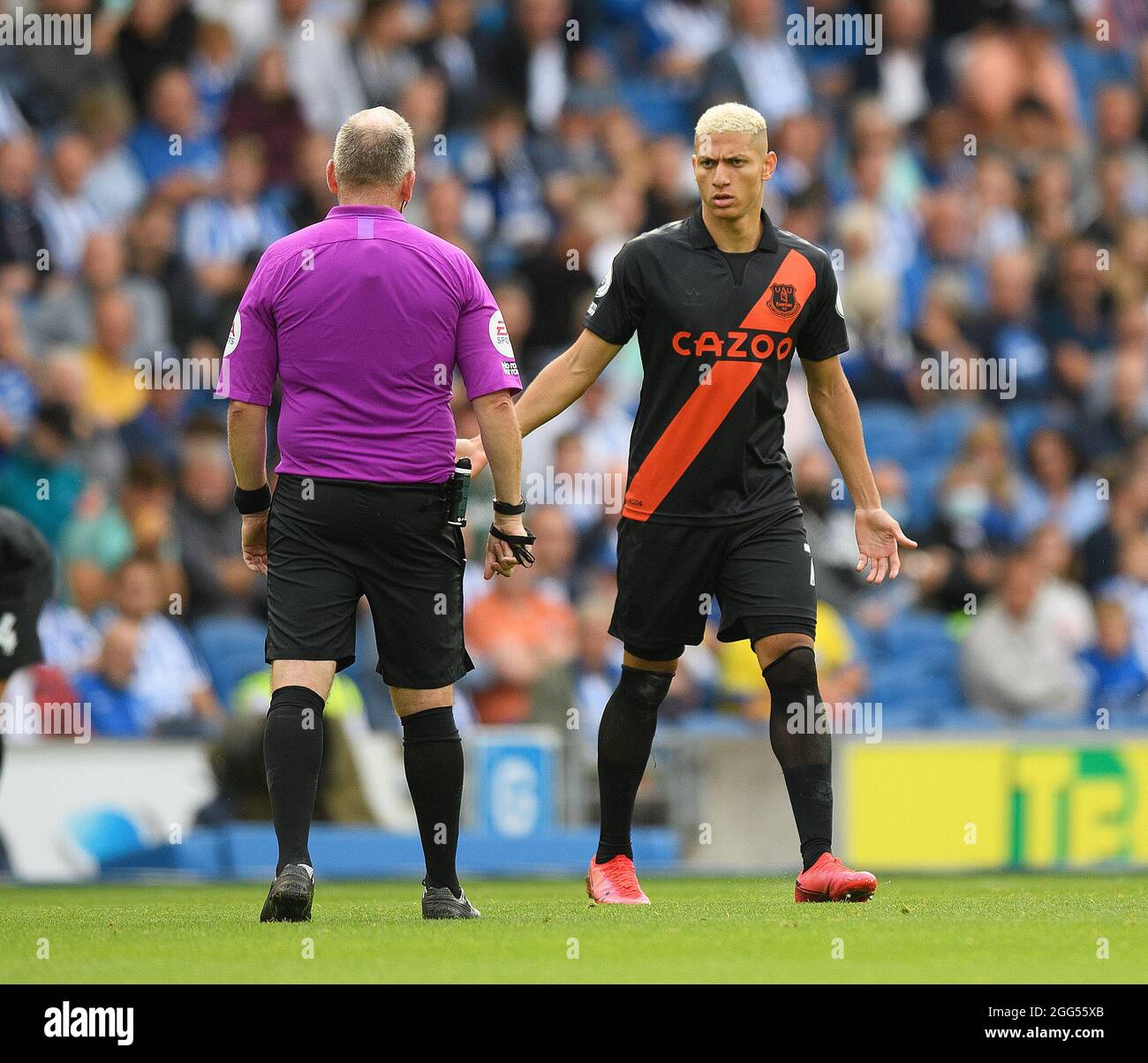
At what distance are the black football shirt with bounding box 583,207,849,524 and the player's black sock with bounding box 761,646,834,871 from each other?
0.51 meters

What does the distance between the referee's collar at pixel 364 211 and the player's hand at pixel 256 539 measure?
35.1 inches

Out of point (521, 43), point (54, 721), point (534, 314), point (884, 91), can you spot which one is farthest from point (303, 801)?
point (884, 91)

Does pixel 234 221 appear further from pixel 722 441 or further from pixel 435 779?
pixel 435 779

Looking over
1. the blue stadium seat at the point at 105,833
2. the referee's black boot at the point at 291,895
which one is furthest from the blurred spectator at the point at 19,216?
the referee's black boot at the point at 291,895

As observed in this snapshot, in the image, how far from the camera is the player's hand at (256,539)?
20.6ft

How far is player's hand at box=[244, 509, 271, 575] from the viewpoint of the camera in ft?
20.6

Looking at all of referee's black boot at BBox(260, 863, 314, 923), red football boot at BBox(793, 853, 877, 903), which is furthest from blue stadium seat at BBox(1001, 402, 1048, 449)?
referee's black boot at BBox(260, 863, 314, 923)

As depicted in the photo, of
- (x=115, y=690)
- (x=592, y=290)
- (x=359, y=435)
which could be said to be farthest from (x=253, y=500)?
(x=592, y=290)

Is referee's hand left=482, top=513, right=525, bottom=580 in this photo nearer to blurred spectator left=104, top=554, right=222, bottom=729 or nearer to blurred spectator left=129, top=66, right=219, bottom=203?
blurred spectator left=104, top=554, right=222, bottom=729

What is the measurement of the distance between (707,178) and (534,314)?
7.06 metres

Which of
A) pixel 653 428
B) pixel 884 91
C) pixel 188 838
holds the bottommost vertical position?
pixel 188 838

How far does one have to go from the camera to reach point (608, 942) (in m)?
5.58

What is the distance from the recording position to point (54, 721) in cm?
1079
